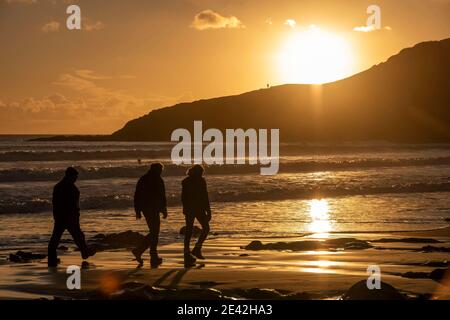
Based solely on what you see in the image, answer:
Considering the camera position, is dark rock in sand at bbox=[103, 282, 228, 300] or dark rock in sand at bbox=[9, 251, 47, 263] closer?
dark rock in sand at bbox=[103, 282, 228, 300]

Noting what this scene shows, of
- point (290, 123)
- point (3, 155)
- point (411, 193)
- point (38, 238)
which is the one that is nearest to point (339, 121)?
point (290, 123)

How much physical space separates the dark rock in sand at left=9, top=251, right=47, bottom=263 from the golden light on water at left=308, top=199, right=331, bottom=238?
6454mm

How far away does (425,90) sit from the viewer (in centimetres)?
18925

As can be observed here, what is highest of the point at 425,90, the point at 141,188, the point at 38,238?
the point at 425,90

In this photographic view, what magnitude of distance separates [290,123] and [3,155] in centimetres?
11471

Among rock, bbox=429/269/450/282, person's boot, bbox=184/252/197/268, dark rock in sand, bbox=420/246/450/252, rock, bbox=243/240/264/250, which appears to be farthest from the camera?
rock, bbox=243/240/264/250

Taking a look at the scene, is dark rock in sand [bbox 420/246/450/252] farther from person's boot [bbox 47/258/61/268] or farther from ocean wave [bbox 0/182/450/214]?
ocean wave [bbox 0/182/450/214]

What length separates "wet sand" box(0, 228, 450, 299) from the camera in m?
9.91

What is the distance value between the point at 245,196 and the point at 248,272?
739 inches

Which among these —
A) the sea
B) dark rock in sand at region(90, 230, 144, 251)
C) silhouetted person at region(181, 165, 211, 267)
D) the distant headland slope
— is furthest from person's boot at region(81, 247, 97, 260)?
the distant headland slope

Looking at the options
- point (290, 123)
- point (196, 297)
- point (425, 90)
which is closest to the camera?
point (196, 297)

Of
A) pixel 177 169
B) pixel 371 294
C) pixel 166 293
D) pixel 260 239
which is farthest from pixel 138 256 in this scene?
pixel 177 169

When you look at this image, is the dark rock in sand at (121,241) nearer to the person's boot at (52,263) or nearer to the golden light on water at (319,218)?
the person's boot at (52,263)
